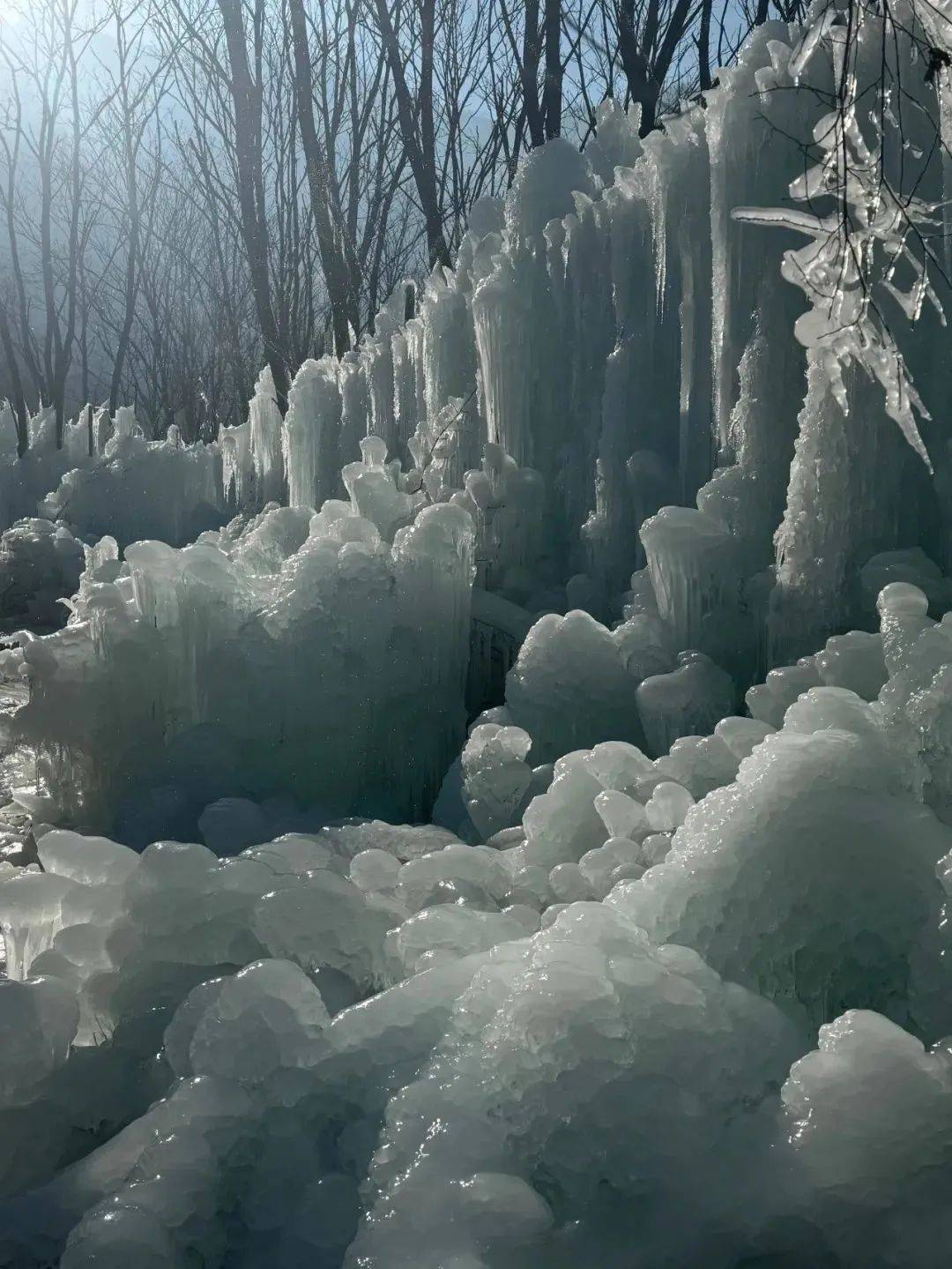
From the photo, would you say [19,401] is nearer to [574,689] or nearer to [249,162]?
[249,162]

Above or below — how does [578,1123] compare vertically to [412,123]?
below

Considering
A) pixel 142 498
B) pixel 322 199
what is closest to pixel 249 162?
pixel 322 199

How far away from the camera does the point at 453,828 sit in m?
4.02

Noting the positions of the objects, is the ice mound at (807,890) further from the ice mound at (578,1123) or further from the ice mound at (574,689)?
the ice mound at (574,689)

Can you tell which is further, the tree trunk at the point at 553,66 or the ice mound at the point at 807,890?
the tree trunk at the point at 553,66

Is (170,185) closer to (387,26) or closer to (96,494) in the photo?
(387,26)

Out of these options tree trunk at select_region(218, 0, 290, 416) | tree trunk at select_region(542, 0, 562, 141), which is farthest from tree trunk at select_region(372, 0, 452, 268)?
tree trunk at select_region(542, 0, 562, 141)

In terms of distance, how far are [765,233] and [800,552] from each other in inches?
43.5

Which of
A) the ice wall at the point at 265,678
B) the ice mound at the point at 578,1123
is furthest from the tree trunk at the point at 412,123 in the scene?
the ice mound at the point at 578,1123

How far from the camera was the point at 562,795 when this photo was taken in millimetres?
3191

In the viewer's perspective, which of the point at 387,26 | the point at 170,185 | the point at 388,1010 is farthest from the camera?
the point at 170,185

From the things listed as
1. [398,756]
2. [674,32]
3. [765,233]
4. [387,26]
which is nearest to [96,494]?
[387,26]

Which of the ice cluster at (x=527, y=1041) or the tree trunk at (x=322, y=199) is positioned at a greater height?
the tree trunk at (x=322, y=199)

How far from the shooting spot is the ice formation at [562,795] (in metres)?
1.90
